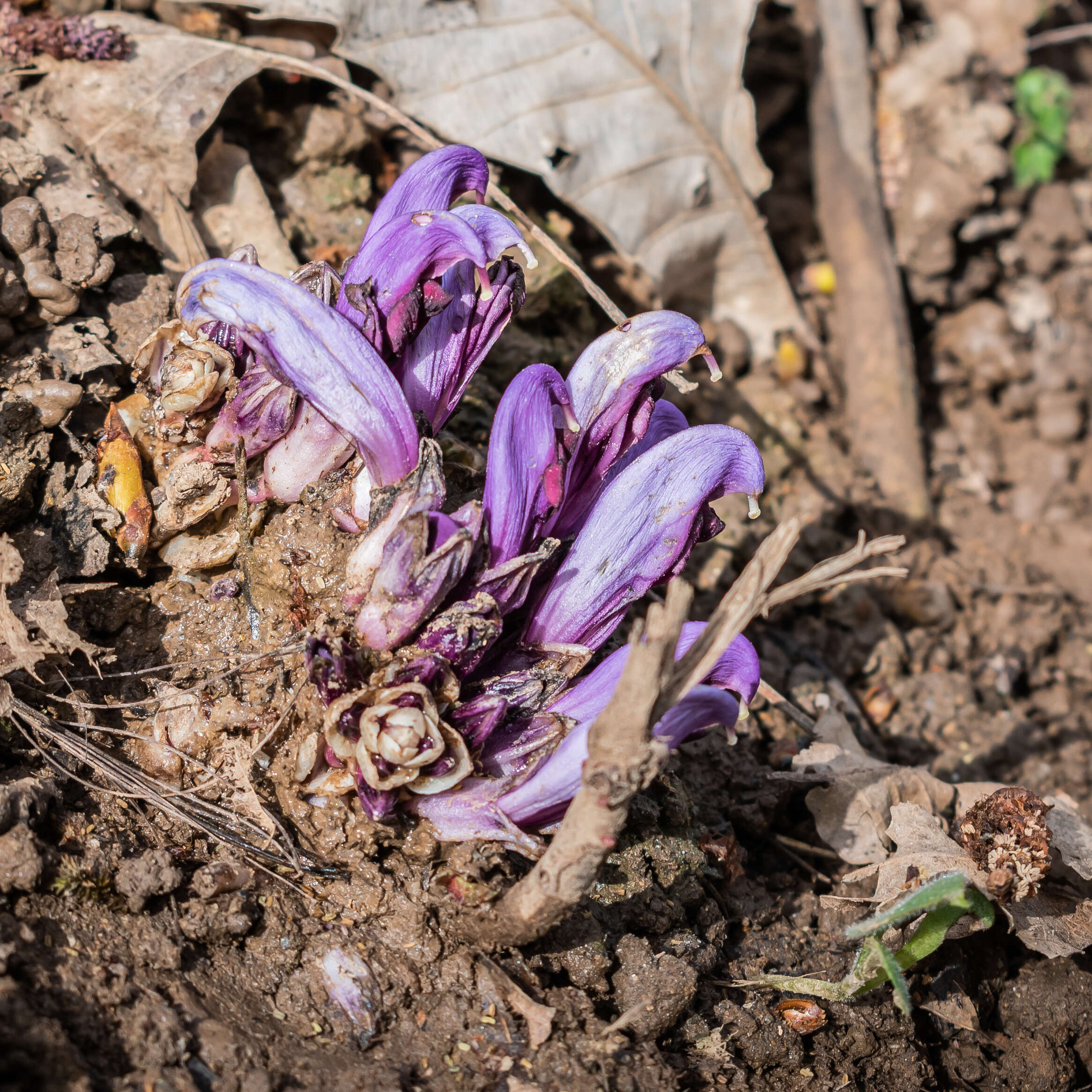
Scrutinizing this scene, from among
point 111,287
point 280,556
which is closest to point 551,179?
point 111,287

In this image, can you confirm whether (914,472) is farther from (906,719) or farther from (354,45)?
(354,45)

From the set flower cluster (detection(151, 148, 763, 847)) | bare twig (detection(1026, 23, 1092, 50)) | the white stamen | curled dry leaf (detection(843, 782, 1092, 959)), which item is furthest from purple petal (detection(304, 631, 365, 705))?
bare twig (detection(1026, 23, 1092, 50))

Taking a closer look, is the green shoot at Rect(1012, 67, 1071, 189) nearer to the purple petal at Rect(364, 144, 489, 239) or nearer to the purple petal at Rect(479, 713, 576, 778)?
the purple petal at Rect(364, 144, 489, 239)

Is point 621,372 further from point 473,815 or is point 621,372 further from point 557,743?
point 473,815

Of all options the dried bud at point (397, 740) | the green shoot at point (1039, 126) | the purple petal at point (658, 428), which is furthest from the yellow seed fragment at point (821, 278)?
the dried bud at point (397, 740)

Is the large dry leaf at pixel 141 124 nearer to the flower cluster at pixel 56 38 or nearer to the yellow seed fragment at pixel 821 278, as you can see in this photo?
the flower cluster at pixel 56 38
